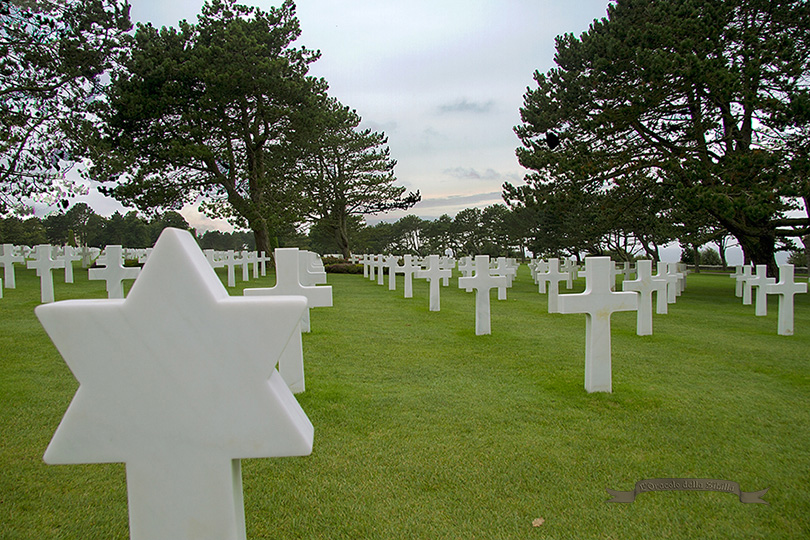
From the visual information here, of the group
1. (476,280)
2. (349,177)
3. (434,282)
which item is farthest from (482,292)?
(349,177)

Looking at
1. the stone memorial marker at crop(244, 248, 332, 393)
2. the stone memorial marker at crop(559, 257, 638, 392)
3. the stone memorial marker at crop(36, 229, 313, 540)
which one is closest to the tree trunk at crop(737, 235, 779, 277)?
the stone memorial marker at crop(559, 257, 638, 392)

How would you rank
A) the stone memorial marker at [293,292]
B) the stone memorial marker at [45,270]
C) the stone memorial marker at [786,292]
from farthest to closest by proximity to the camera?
the stone memorial marker at [45,270]
the stone memorial marker at [786,292]
the stone memorial marker at [293,292]

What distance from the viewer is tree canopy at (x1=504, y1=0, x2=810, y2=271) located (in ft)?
39.9

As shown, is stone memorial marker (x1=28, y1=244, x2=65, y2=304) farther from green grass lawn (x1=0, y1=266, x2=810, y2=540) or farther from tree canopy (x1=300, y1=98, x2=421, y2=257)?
tree canopy (x1=300, y1=98, x2=421, y2=257)

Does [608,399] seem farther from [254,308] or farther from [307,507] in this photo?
[254,308]

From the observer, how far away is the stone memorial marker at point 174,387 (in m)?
1.11

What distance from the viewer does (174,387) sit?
3.73 ft

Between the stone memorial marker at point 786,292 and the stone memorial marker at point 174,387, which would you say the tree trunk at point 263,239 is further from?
the stone memorial marker at point 174,387

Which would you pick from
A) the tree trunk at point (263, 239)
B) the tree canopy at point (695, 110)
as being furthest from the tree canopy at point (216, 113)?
the tree canopy at point (695, 110)

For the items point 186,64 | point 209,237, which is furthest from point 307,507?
point 209,237

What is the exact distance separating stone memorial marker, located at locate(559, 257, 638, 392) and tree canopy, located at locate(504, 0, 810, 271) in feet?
31.4

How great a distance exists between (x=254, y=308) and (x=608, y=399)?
3780 mm

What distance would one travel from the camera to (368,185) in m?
31.9

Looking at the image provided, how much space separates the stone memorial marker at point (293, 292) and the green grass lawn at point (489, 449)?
19cm
